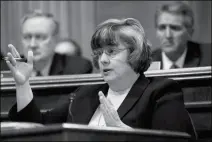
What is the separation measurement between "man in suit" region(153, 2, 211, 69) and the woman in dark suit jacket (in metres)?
1.76

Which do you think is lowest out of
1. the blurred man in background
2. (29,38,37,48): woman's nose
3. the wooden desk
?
the blurred man in background

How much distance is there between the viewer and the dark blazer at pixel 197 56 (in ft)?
16.8

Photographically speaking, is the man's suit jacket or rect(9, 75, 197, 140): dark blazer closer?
rect(9, 75, 197, 140): dark blazer

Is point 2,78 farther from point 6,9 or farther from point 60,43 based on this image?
point 6,9

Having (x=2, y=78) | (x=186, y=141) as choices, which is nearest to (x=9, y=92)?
(x=2, y=78)

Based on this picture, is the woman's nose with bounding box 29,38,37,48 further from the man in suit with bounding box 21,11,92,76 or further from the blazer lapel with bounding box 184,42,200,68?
the blazer lapel with bounding box 184,42,200,68

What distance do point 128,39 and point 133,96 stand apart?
0.31m

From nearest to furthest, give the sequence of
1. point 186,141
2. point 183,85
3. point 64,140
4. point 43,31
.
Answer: point 64,140, point 186,141, point 183,85, point 43,31

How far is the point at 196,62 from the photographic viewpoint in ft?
17.0

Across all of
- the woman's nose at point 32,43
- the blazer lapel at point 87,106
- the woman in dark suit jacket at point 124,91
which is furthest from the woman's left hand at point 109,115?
the woman's nose at point 32,43

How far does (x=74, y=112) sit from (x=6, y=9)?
4.48 metres

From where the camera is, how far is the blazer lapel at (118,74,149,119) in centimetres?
331

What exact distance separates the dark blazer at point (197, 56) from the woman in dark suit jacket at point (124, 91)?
1.69m

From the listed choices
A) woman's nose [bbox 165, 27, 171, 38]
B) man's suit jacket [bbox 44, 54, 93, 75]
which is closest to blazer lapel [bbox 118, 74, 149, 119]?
man's suit jacket [bbox 44, 54, 93, 75]
